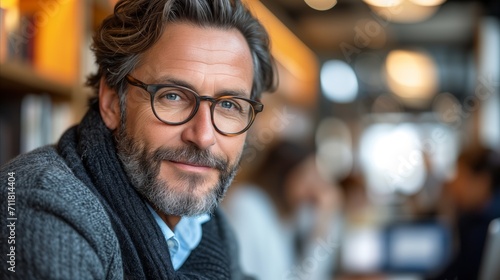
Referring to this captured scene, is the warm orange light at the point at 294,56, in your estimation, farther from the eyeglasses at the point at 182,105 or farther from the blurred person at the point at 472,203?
the eyeglasses at the point at 182,105

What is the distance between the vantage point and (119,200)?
38.1 inches

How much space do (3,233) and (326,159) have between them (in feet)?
28.5

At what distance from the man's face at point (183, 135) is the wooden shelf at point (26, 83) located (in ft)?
2.02

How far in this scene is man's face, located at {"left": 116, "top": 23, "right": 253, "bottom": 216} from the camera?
1015 mm

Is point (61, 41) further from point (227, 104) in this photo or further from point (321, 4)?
point (321, 4)

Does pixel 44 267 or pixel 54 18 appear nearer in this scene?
pixel 44 267

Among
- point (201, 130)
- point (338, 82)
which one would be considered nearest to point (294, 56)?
point (338, 82)

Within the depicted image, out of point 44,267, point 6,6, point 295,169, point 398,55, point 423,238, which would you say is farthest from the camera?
point 398,55

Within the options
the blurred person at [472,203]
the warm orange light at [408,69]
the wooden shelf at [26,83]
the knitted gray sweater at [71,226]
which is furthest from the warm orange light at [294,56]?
the knitted gray sweater at [71,226]

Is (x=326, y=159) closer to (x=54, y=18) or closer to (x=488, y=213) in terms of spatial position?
(x=488, y=213)

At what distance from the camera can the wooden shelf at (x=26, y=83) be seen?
5.12ft

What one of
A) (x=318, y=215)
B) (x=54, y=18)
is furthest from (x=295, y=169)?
(x=54, y=18)

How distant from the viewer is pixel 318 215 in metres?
3.08

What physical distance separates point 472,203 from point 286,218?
0.77 meters
